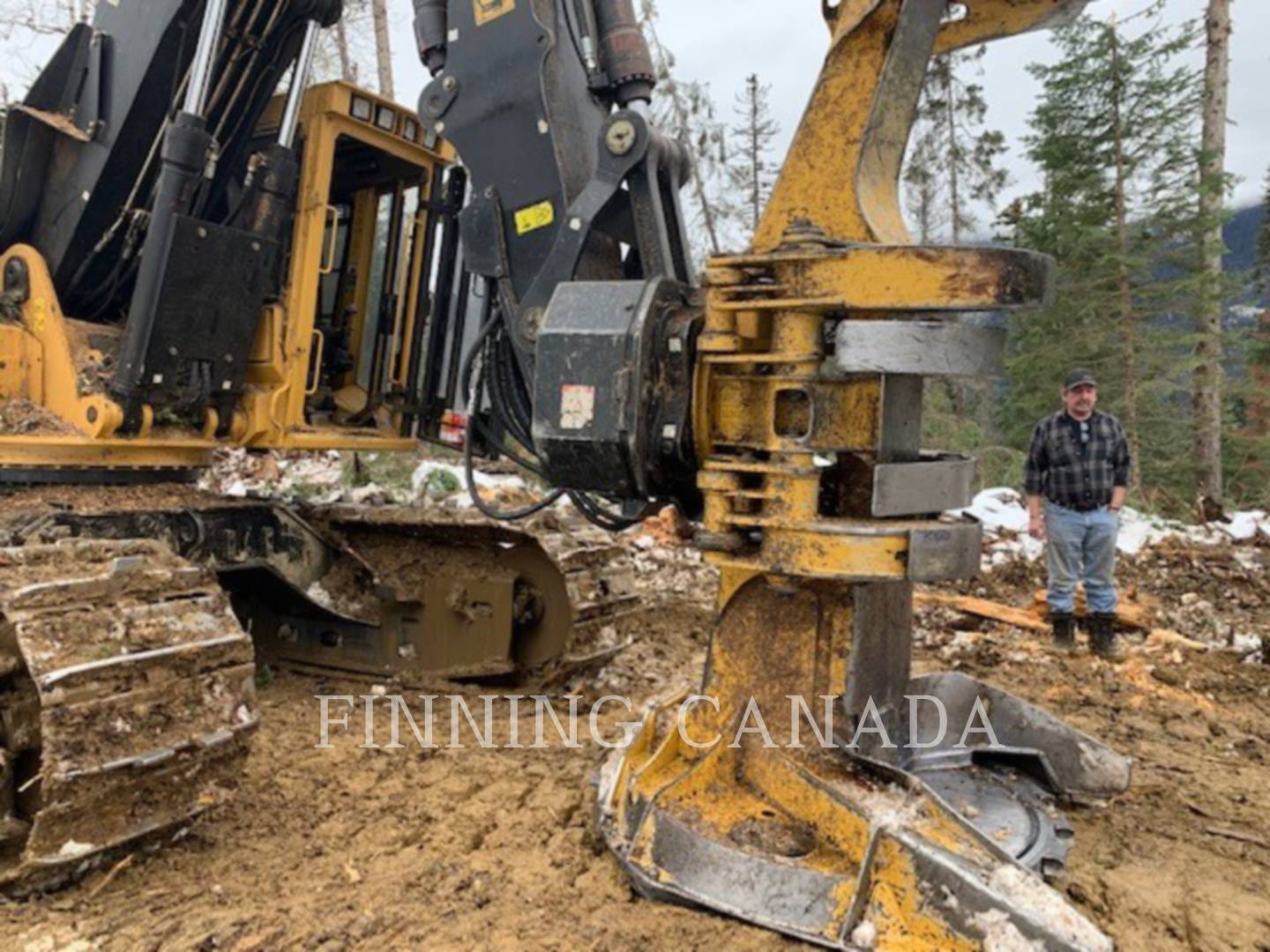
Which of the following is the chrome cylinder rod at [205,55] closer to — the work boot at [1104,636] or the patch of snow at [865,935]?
the patch of snow at [865,935]

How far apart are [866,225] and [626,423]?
798 mm

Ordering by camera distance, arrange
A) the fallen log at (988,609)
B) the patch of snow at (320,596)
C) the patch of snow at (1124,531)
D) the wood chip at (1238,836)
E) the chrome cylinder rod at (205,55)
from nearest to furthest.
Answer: the wood chip at (1238,836) → the chrome cylinder rod at (205,55) → the patch of snow at (320,596) → the fallen log at (988,609) → the patch of snow at (1124,531)

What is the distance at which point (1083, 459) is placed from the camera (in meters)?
6.52

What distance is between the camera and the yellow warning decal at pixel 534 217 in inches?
133

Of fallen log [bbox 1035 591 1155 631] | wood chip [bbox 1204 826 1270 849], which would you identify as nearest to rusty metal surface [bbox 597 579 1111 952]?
wood chip [bbox 1204 826 1270 849]

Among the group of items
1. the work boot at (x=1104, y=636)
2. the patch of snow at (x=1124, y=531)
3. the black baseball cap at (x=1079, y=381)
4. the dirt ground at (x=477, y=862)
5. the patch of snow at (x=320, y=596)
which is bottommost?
the dirt ground at (x=477, y=862)

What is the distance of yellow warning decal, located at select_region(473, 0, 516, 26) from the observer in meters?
3.37

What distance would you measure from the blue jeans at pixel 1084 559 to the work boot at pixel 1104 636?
5 cm

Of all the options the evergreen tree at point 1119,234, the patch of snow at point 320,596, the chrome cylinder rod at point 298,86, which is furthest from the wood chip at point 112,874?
the evergreen tree at point 1119,234

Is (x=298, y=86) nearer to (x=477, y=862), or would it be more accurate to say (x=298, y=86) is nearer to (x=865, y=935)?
(x=477, y=862)

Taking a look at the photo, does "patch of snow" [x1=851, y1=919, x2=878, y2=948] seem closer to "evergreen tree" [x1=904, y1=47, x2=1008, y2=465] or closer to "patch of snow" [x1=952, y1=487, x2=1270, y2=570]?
"patch of snow" [x1=952, y1=487, x2=1270, y2=570]

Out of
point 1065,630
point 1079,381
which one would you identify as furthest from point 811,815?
point 1079,381

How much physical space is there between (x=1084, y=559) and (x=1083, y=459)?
24.7 inches

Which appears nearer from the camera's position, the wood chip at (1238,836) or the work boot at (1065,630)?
the wood chip at (1238,836)
